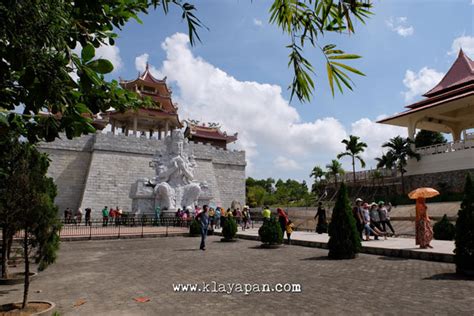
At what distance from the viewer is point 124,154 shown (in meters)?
32.4

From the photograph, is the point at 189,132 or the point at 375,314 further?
the point at 189,132

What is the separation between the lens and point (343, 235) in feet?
29.7

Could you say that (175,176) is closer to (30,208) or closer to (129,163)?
(129,163)

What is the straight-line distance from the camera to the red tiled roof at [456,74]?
30.5 metres

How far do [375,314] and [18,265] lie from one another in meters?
8.48

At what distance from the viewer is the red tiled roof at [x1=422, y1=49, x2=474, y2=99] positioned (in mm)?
30469

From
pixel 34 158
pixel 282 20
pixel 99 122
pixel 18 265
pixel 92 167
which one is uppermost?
pixel 99 122

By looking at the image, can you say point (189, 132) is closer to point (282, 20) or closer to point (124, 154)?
point (124, 154)

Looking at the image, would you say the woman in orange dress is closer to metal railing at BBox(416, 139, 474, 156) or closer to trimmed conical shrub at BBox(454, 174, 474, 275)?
trimmed conical shrub at BBox(454, 174, 474, 275)

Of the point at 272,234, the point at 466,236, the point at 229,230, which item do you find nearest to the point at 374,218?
the point at 272,234

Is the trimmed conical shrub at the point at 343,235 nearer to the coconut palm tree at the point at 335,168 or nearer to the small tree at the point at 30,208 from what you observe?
the small tree at the point at 30,208

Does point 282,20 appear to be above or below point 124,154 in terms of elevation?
below

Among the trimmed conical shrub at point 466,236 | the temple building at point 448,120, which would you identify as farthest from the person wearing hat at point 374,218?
the temple building at point 448,120

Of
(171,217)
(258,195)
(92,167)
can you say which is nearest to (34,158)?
(171,217)
